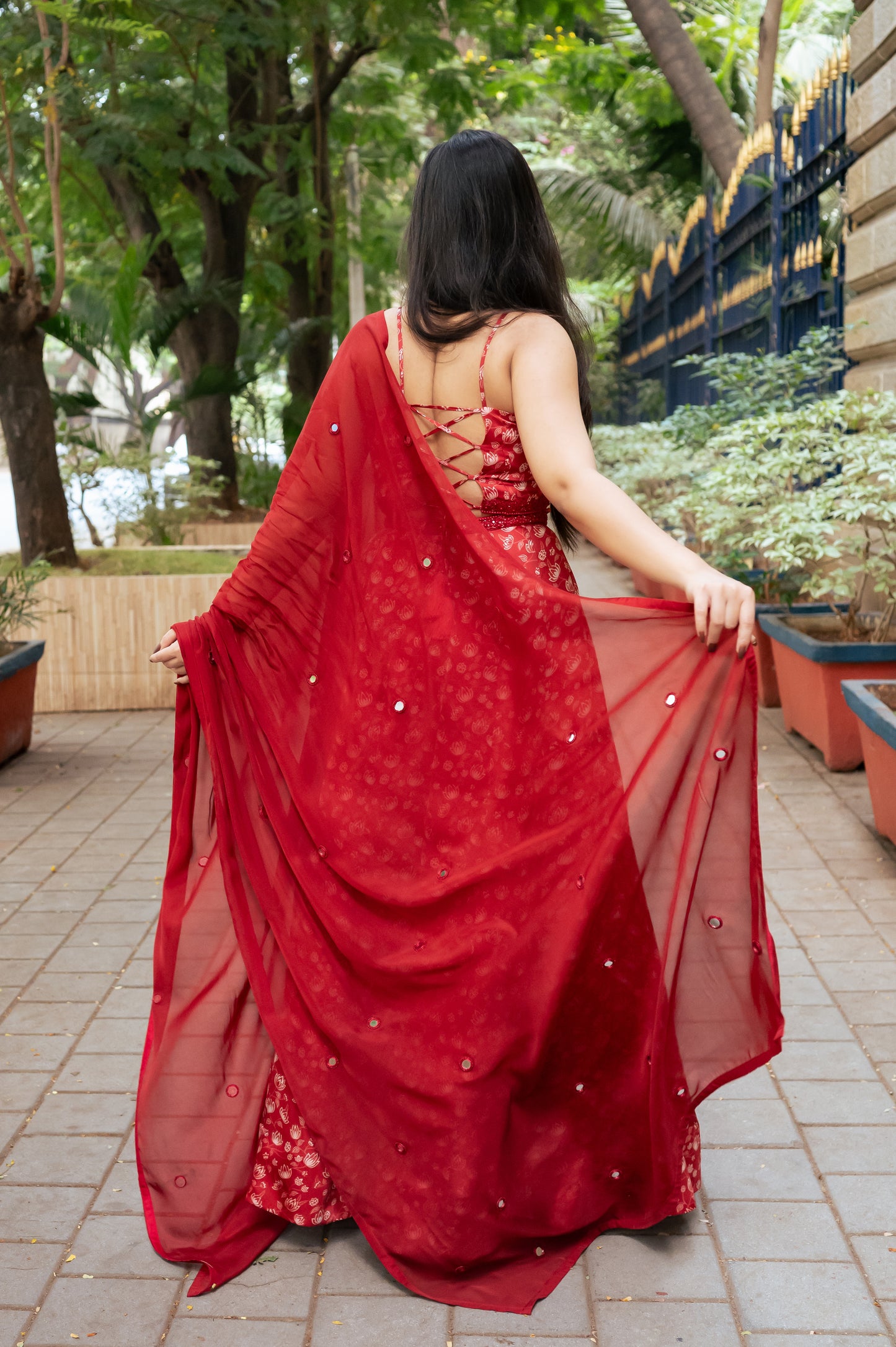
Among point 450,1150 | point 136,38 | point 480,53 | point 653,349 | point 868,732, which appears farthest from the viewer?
point 480,53

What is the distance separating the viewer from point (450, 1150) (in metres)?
2.29

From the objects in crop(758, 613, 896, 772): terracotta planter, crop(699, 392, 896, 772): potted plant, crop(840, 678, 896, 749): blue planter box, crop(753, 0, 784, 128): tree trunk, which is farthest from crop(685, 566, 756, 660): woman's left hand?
crop(753, 0, 784, 128): tree trunk

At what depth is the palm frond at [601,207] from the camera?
17453 mm

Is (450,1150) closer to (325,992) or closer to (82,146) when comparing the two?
(325,992)

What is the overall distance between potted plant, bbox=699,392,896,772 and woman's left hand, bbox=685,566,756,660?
3.04 meters

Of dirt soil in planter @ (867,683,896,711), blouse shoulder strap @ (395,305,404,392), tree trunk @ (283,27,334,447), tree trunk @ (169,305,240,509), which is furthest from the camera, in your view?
tree trunk @ (283,27,334,447)

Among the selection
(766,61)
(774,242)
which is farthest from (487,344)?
(766,61)

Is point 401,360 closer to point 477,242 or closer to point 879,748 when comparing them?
point 477,242

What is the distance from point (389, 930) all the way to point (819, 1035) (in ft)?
4.72

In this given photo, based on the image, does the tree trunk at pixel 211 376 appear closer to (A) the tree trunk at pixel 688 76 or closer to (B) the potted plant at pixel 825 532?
(A) the tree trunk at pixel 688 76

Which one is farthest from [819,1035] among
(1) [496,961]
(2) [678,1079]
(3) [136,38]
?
(3) [136,38]

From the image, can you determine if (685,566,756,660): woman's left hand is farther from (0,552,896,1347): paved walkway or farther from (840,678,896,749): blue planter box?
(840,678,896,749): blue planter box

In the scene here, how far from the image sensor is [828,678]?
18.1ft

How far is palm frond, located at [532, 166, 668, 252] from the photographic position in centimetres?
1745
